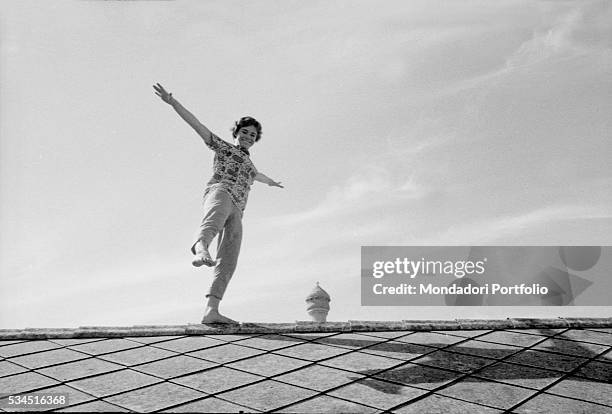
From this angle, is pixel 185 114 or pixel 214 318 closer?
pixel 214 318

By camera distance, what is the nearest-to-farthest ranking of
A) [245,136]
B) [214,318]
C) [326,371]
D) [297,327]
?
[326,371] < [297,327] < [214,318] < [245,136]

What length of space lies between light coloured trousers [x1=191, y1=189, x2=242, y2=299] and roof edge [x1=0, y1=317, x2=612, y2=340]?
621mm

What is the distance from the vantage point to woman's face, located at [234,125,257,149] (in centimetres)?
681

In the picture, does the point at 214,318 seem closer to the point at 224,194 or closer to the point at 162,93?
the point at 224,194

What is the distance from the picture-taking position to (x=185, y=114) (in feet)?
20.9

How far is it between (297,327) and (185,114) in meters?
2.69

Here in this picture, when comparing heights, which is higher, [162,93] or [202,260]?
[162,93]

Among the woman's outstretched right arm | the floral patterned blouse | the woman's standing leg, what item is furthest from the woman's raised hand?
the woman's standing leg

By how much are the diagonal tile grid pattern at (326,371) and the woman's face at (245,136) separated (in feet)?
7.96

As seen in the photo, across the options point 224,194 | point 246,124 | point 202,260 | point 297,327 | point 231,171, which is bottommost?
point 297,327

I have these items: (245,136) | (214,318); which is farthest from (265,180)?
(214,318)

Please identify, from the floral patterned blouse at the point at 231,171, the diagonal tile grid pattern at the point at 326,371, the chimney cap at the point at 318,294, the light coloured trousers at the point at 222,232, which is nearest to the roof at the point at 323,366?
the diagonal tile grid pattern at the point at 326,371

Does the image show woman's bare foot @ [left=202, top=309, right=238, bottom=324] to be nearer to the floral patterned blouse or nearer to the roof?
the roof

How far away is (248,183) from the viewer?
6754 mm
